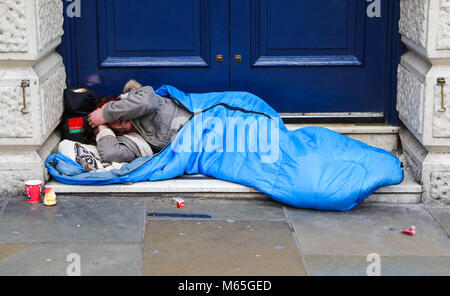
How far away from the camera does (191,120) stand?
498 cm

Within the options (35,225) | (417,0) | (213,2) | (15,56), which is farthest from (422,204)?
(15,56)

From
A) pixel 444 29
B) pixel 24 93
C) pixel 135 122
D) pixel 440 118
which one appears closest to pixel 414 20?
pixel 444 29

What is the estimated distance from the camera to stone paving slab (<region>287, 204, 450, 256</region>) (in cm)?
407

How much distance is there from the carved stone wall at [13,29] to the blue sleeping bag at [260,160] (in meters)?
0.77

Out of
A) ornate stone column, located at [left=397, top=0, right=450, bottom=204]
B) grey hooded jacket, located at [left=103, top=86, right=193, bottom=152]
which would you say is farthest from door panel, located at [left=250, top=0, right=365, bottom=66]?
grey hooded jacket, located at [left=103, top=86, right=193, bottom=152]

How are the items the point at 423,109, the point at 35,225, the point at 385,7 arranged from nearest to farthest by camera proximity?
the point at 35,225 < the point at 423,109 < the point at 385,7

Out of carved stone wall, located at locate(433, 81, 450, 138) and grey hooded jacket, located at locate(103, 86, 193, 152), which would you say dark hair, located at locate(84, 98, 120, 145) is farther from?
carved stone wall, located at locate(433, 81, 450, 138)

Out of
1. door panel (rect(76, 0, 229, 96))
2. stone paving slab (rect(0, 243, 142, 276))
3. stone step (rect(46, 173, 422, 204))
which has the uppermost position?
door panel (rect(76, 0, 229, 96))

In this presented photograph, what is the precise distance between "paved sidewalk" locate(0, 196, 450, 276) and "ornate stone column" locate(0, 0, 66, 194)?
0.80 feet

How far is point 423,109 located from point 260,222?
1.27 metres

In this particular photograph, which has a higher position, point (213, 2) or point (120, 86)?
point (213, 2)

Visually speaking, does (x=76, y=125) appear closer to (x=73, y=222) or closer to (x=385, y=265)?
(x=73, y=222)

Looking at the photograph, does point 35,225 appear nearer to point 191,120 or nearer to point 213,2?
point 191,120

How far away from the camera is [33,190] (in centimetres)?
466
